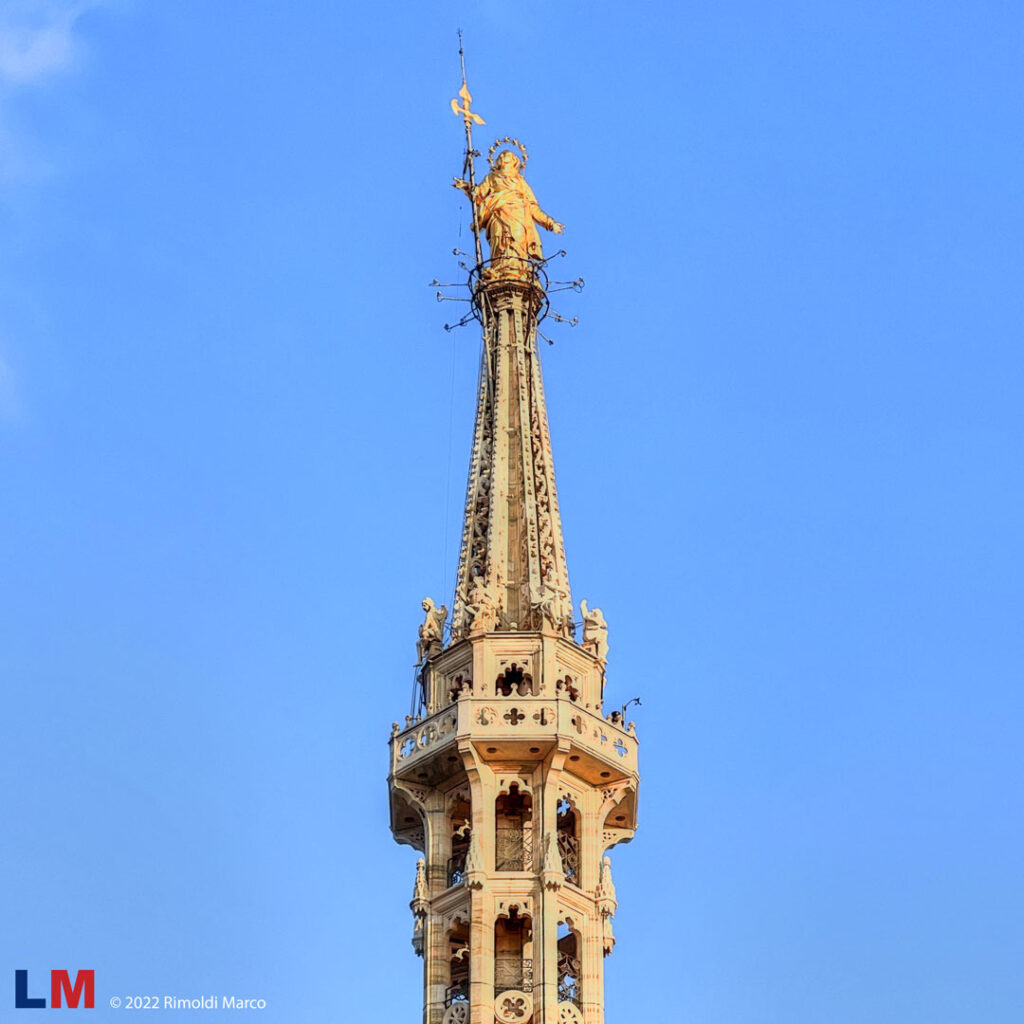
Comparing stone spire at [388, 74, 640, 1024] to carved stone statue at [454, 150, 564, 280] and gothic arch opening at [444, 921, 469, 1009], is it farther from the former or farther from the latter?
carved stone statue at [454, 150, 564, 280]

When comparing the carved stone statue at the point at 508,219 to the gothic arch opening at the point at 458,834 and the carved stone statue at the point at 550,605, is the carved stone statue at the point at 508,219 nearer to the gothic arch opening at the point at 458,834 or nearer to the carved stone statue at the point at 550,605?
the carved stone statue at the point at 550,605

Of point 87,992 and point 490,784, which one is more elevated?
point 490,784

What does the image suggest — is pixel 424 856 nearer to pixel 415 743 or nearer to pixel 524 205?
pixel 415 743

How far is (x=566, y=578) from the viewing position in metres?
89.4

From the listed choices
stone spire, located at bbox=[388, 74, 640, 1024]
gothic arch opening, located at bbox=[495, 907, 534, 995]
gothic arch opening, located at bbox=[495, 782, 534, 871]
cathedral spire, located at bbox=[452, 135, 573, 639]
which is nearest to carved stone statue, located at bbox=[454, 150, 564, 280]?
cathedral spire, located at bbox=[452, 135, 573, 639]

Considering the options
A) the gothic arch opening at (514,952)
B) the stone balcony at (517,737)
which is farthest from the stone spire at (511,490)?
the gothic arch opening at (514,952)

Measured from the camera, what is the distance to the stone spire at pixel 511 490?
87.4 metres

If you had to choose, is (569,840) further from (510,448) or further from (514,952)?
(510,448)

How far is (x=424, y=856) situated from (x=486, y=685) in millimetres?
5126

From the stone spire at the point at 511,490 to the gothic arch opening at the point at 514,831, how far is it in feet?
16.0

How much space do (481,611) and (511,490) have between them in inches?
220

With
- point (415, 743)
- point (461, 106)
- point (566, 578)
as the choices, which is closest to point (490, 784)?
point (415, 743)

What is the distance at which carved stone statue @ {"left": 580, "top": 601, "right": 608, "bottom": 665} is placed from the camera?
286 ft

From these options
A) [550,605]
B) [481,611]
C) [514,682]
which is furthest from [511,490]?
[514,682]
